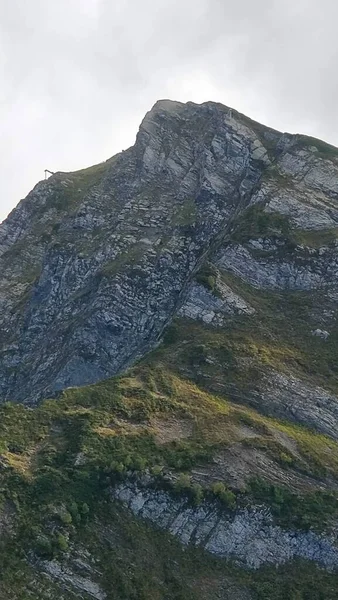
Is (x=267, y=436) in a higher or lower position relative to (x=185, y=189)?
lower

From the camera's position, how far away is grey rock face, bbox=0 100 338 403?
8056 centimetres

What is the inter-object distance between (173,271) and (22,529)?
48003 millimetres

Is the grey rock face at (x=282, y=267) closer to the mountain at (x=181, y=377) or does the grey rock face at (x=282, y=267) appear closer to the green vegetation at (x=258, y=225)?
the mountain at (x=181, y=377)

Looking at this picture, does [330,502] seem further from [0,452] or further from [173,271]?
[173,271]

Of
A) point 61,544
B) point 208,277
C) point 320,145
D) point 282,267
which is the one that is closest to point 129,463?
point 61,544

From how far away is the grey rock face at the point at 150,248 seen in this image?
8056 centimetres

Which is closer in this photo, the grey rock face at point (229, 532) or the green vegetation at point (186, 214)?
the grey rock face at point (229, 532)

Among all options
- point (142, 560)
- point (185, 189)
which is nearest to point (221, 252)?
point (185, 189)

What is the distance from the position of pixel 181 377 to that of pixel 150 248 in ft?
104

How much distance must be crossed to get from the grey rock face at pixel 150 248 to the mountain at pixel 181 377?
10.7 inches

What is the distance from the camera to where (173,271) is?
87375 mm

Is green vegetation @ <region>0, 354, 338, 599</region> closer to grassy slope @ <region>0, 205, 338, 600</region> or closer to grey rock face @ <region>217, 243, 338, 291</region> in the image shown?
grassy slope @ <region>0, 205, 338, 600</region>

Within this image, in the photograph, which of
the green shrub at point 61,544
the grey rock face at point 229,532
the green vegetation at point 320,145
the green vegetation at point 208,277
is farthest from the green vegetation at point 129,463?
the green vegetation at point 320,145

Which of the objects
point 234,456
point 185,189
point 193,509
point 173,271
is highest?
point 185,189
